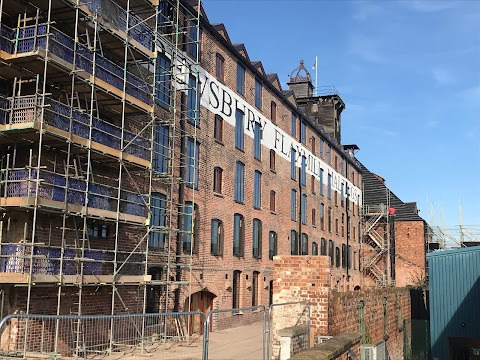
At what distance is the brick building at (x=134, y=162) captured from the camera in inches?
509

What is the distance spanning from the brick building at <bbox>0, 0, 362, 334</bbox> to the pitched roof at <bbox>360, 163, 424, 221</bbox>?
22.4m

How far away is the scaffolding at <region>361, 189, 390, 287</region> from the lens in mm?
49031

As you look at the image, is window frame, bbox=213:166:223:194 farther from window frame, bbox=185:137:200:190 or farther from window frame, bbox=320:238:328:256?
window frame, bbox=320:238:328:256

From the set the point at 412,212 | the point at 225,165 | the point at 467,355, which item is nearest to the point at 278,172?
the point at 225,165

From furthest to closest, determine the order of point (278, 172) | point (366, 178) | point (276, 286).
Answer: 1. point (366, 178)
2. point (278, 172)
3. point (276, 286)

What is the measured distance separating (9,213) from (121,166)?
3.65 metres

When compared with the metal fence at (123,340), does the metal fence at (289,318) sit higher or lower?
higher

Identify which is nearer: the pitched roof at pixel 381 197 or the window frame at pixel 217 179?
the window frame at pixel 217 179

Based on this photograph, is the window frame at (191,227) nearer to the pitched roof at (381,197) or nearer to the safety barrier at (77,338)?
the safety barrier at (77,338)

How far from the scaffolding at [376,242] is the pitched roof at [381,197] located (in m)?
0.75

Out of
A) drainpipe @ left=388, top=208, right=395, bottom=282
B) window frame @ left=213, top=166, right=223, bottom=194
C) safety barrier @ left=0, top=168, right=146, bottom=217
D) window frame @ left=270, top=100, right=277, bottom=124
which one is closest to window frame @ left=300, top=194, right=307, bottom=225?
window frame @ left=270, top=100, right=277, bottom=124

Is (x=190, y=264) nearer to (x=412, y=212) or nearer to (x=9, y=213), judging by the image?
(x=9, y=213)

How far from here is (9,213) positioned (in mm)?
13164

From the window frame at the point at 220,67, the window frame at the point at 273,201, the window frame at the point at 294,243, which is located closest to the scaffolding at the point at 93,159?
the window frame at the point at 220,67
